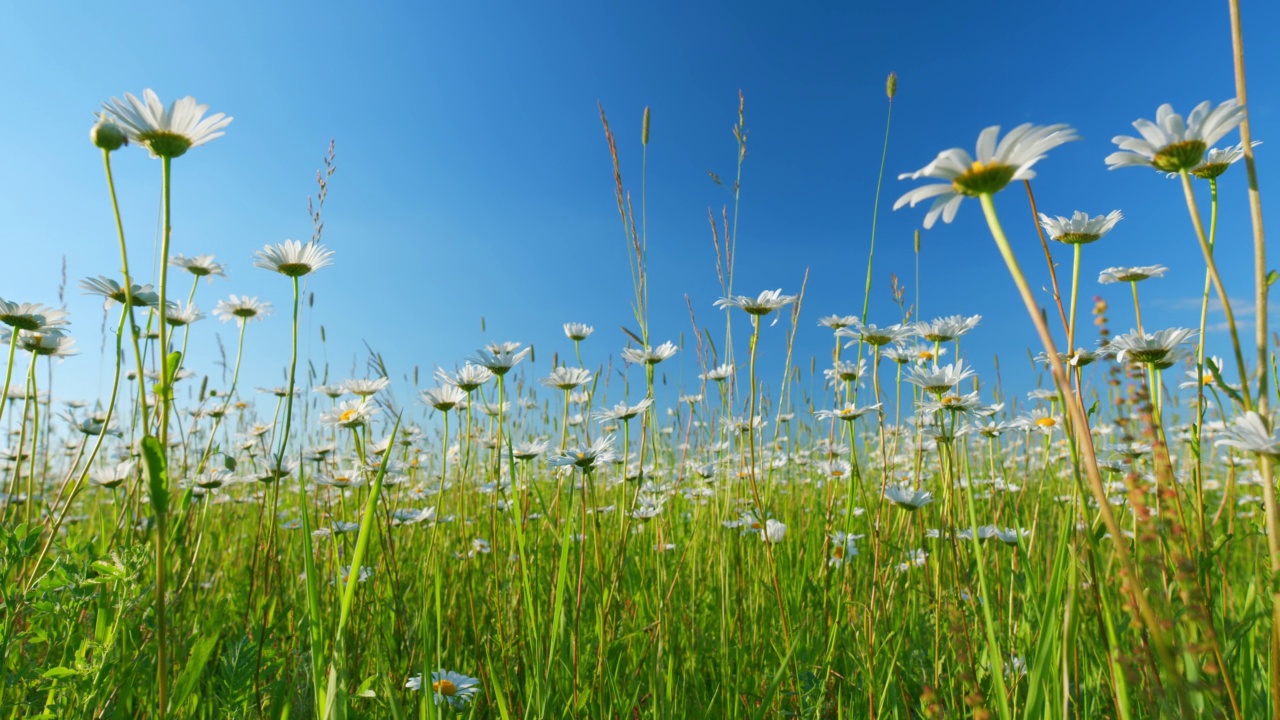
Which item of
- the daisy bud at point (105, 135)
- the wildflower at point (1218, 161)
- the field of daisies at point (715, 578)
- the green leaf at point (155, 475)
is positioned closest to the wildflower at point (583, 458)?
the field of daisies at point (715, 578)

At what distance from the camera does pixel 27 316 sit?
1.55 metres

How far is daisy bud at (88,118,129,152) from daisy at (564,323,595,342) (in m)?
1.76

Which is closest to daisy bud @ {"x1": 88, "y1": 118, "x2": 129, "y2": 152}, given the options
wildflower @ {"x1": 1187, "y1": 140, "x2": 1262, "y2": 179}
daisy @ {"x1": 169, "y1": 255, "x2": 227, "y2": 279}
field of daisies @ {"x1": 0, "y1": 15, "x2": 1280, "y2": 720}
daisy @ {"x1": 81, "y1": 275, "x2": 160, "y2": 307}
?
field of daisies @ {"x1": 0, "y1": 15, "x2": 1280, "y2": 720}

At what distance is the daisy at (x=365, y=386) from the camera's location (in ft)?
7.49

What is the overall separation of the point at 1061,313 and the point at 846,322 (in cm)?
123

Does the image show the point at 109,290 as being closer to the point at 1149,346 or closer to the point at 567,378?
the point at 567,378

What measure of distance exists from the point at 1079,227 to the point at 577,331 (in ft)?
5.42

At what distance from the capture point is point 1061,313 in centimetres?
108

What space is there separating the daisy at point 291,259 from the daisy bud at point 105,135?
950 millimetres

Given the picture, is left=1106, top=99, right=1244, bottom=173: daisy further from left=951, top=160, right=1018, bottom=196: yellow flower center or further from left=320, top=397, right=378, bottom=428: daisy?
left=320, top=397, right=378, bottom=428: daisy

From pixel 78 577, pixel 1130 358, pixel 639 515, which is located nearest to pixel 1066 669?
pixel 1130 358

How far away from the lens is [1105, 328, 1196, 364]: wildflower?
1.29m

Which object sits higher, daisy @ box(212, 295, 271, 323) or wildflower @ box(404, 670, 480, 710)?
daisy @ box(212, 295, 271, 323)

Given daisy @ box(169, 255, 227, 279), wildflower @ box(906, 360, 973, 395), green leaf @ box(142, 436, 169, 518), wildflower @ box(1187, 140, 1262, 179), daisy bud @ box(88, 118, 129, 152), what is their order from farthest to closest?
daisy @ box(169, 255, 227, 279), wildflower @ box(906, 360, 973, 395), wildflower @ box(1187, 140, 1262, 179), daisy bud @ box(88, 118, 129, 152), green leaf @ box(142, 436, 169, 518)
